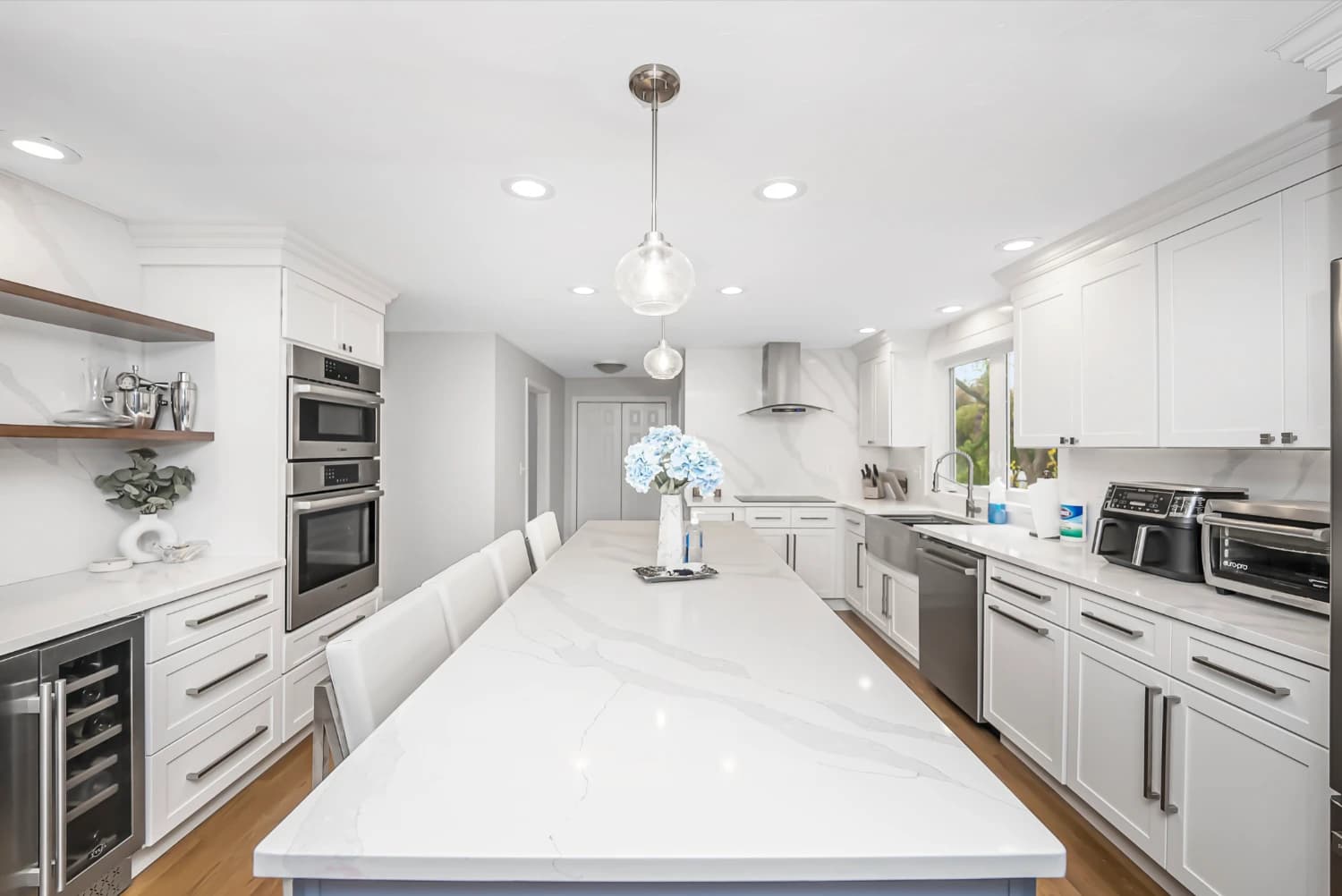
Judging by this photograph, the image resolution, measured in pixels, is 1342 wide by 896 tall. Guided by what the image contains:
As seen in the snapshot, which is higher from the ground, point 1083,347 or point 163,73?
point 163,73

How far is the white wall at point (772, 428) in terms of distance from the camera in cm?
559

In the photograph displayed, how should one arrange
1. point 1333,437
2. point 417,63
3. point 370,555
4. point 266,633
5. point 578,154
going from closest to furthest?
point 1333,437
point 417,63
point 578,154
point 266,633
point 370,555

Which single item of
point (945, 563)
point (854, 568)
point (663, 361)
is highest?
point (663, 361)

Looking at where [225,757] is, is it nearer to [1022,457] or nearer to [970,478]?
[970,478]

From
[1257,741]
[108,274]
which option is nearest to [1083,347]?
[1257,741]

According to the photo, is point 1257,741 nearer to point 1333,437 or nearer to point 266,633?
point 1333,437

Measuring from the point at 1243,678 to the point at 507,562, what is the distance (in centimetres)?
217

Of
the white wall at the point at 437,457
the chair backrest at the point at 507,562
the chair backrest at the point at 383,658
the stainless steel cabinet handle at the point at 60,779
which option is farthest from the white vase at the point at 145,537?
the white wall at the point at 437,457

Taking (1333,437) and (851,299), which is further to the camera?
(851,299)

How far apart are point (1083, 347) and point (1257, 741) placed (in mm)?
1618

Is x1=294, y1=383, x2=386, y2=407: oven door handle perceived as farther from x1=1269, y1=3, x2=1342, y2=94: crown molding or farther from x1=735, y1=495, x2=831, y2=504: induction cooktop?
x1=1269, y1=3, x2=1342, y2=94: crown molding

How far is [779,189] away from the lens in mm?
2119

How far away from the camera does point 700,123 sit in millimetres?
1697

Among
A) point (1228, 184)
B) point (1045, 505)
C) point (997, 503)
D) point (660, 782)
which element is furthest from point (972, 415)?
point (660, 782)
